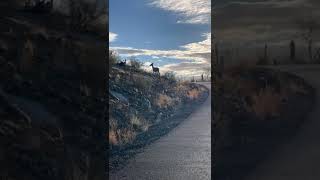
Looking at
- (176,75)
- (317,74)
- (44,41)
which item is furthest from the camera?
(176,75)

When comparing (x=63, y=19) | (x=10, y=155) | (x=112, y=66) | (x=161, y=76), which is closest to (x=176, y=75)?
(x=161, y=76)

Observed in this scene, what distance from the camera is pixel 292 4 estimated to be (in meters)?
4.20

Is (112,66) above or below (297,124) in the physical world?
above

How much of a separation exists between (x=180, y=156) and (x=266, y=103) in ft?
3.33

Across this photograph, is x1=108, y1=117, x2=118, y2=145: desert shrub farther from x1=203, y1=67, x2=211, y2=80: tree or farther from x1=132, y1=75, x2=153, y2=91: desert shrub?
x1=203, y1=67, x2=211, y2=80: tree

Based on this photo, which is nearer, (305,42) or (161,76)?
(305,42)

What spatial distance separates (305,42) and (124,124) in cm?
199

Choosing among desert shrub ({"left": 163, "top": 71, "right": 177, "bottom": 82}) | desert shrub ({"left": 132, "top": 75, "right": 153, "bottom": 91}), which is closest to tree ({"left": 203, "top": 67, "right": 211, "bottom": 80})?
desert shrub ({"left": 163, "top": 71, "right": 177, "bottom": 82})

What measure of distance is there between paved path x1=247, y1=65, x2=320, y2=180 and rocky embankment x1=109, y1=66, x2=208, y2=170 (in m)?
1.00

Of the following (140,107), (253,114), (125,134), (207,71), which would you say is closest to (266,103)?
(253,114)

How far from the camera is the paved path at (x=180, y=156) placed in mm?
4504

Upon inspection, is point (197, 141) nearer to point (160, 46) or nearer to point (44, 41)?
point (160, 46)

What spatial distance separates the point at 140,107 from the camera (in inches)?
189

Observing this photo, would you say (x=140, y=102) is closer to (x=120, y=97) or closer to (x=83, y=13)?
(x=120, y=97)
